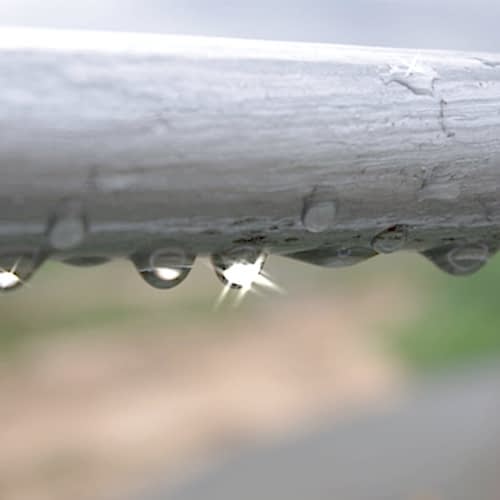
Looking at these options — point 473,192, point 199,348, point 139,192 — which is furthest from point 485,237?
point 199,348

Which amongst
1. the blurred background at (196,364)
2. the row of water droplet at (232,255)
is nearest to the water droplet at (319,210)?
the row of water droplet at (232,255)

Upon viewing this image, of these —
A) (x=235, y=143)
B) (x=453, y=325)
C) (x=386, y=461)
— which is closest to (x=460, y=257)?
(x=235, y=143)

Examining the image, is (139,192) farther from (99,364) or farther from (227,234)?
(99,364)

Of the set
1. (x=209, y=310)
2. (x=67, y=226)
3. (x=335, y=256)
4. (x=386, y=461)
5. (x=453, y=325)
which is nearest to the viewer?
(x=67, y=226)

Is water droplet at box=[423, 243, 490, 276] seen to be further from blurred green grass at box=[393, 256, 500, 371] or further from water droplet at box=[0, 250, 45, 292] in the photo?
blurred green grass at box=[393, 256, 500, 371]

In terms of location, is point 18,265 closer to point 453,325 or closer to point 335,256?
point 335,256

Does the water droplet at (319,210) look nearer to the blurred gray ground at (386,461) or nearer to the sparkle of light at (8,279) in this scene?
the sparkle of light at (8,279)

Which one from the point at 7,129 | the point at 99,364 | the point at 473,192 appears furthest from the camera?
the point at 99,364

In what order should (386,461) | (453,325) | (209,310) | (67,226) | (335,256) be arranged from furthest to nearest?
(209,310) → (453,325) → (386,461) → (335,256) → (67,226)
